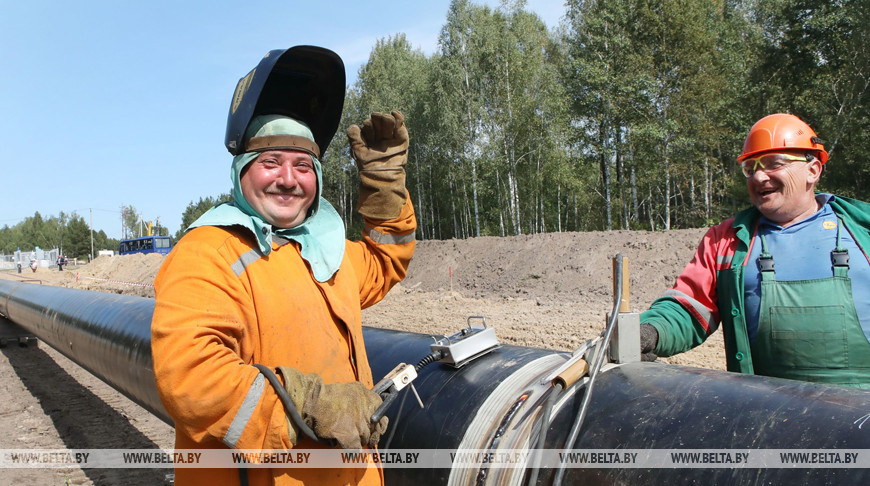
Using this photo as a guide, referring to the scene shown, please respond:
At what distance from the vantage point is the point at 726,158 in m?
28.7

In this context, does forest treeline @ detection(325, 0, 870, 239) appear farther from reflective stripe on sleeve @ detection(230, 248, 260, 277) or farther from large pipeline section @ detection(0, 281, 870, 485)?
reflective stripe on sleeve @ detection(230, 248, 260, 277)

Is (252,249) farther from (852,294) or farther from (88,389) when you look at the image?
(88,389)

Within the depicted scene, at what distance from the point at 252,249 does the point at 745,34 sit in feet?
105

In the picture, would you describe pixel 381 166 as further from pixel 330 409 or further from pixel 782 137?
pixel 782 137

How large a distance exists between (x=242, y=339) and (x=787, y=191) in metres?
2.09

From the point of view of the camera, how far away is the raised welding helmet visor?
1.74 meters

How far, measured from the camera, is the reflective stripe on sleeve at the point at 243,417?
137 centimetres

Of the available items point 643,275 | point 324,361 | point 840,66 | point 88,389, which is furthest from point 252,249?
point 840,66

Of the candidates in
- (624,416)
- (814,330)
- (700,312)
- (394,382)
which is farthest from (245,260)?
(814,330)

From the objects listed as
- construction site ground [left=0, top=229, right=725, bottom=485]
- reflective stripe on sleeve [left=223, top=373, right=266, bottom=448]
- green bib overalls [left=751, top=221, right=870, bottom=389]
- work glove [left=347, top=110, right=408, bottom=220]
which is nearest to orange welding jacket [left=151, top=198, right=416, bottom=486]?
reflective stripe on sleeve [left=223, top=373, right=266, bottom=448]

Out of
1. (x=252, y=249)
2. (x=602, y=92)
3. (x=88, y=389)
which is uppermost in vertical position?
(x=602, y=92)

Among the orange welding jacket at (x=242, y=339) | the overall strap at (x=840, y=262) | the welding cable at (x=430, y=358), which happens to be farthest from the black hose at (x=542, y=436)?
the overall strap at (x=840, y=262)

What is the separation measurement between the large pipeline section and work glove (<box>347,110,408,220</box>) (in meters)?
0.65

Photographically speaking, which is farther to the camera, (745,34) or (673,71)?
(745,34)
